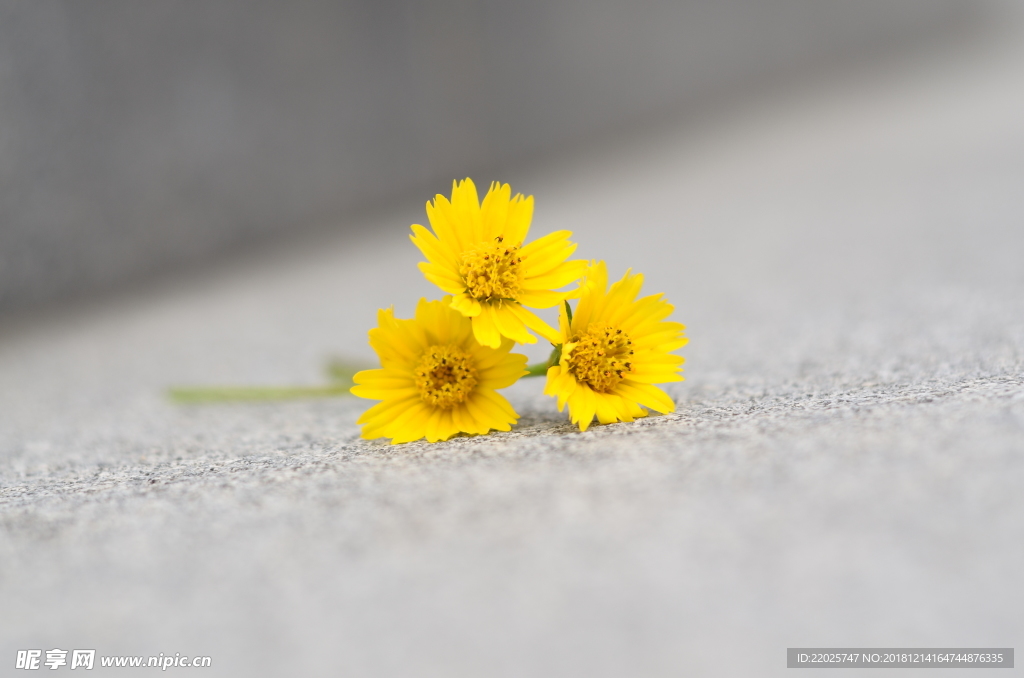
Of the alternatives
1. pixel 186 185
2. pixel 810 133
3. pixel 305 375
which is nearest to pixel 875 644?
pixel 305 375

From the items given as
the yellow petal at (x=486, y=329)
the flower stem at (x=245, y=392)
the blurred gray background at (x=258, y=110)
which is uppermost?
the blurred gray background at (x=258, y=110)

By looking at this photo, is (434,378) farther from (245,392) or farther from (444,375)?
(245,392)

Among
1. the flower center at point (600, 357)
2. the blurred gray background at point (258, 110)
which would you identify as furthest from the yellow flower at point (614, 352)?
the blurred gray background at point (258, 110)

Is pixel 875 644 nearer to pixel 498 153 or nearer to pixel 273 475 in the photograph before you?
pixel 273 475

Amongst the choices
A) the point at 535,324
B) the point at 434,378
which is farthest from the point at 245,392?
the point at 535,324

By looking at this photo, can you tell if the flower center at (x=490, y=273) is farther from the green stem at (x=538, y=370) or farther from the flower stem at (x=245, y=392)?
the flower stem at (x=245, y=392)

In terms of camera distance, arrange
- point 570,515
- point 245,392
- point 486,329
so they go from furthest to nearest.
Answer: point 245,392 < point 486,329 < point 570,515

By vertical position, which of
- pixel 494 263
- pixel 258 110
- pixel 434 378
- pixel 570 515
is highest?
pixel 258 110
